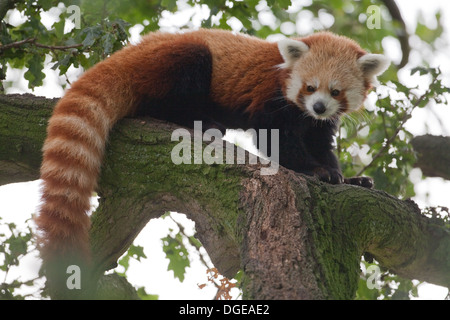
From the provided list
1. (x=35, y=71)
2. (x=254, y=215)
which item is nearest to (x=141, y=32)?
(x=35, y=71)

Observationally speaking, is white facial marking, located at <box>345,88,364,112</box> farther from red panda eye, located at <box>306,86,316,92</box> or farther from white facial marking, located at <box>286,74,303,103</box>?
white facial marking, located at <box>286,74,303,103</box>

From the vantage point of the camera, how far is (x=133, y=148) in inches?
159

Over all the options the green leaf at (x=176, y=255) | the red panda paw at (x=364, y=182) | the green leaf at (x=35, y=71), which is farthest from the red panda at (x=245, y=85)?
the green leaf at (x=176, y=255)

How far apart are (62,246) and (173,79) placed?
2.18 meters

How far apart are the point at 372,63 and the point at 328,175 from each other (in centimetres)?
124

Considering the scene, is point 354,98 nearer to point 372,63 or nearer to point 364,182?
point 372,63

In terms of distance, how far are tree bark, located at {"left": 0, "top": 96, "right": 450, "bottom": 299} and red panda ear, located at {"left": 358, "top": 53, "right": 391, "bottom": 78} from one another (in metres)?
1.63

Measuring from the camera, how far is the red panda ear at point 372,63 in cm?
511

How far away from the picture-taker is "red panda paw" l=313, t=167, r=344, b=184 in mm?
4777

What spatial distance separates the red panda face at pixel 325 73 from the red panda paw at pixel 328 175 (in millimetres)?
513

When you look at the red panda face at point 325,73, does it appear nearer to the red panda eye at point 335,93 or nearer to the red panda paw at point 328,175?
the red panda eye at point 335,93
